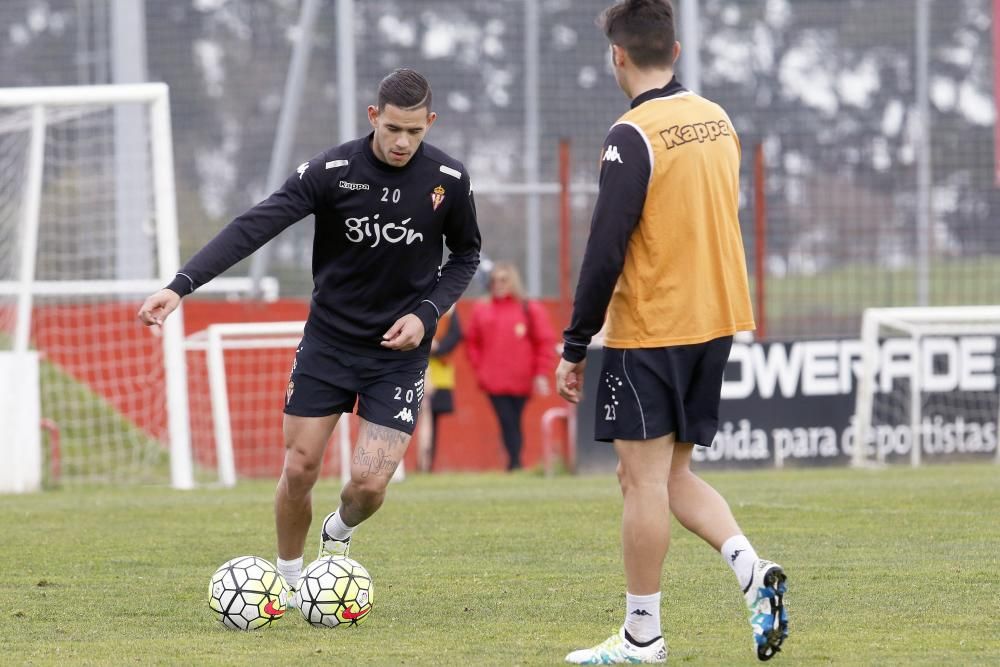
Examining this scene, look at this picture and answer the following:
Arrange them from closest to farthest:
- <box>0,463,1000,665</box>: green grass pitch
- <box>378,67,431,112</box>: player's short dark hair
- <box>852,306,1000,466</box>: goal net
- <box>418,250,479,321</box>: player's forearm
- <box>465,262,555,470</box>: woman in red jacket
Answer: <box>0,463,1000,665</box>: green grass pitch, <box>378,67,431,112</box>: player's short dark hair, <box>418,250,479,321</box>: player's forearm, <box>852,306,1000,466</box>: goal net, <box>465,262,555,470</box>: woman in red jacket

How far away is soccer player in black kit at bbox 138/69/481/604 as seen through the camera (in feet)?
20.8

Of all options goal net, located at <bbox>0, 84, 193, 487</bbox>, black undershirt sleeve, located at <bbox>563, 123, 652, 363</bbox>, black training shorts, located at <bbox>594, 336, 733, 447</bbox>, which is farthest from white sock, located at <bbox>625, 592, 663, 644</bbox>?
goal net, located at <bbox>0, 84, 193, 487</bbox>

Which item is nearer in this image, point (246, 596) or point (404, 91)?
point (246, 596)

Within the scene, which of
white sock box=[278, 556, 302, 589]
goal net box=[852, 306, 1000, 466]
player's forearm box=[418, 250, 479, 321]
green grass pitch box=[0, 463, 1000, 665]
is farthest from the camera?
goal net box=[852, 306, 1000, 466]

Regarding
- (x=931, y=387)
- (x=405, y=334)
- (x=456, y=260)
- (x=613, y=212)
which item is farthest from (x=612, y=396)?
(x=931, y=387)

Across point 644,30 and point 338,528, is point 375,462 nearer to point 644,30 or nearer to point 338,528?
point 338,528

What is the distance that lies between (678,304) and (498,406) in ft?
34.4

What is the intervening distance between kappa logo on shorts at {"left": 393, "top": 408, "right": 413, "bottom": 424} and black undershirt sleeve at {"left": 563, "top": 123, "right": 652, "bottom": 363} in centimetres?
149

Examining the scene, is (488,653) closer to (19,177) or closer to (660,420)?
(660,420)

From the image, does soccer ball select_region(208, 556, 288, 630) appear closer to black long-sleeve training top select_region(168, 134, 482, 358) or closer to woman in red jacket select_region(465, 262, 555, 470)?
black long-sleeve training top select_region(168, 134, 482, 358)

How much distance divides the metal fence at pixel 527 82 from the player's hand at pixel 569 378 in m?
11.9

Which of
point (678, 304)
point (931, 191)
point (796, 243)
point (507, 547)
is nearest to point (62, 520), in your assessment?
point (507, 547)

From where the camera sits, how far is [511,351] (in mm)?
15586

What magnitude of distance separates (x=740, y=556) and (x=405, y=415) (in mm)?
1760
